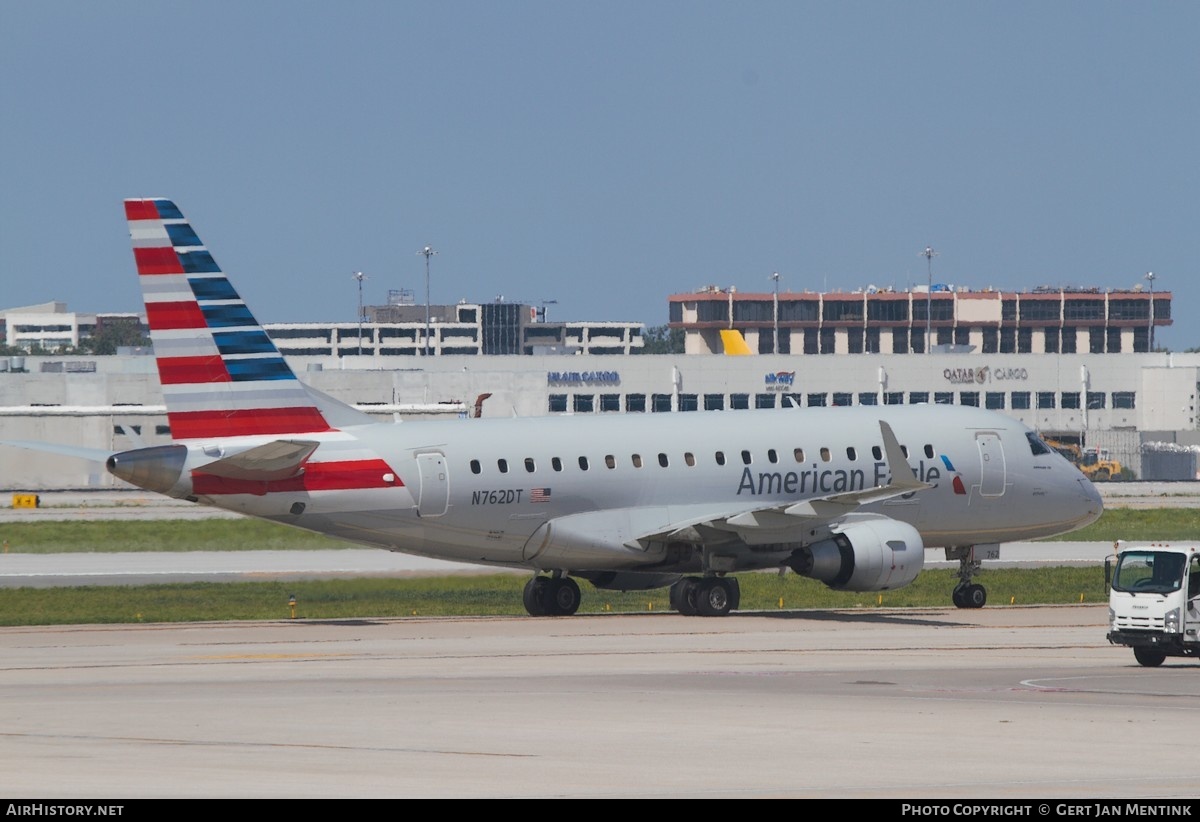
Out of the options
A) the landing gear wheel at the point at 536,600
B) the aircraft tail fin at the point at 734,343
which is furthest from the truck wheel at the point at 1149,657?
the aircraft tail fin at the point at 734,343

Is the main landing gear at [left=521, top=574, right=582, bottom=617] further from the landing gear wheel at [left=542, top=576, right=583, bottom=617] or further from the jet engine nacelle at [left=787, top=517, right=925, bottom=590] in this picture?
the jet engine nacelle at [left=787, top=517, right=925, bottom=590]

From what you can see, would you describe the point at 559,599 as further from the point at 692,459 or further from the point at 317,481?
the point at 317,481

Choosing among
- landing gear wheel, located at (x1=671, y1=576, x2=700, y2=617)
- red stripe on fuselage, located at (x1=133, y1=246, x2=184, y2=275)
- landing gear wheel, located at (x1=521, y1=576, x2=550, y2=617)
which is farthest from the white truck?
red stripe on fuselage, located at (x1=133, y1=246, x2=184, y2=275)

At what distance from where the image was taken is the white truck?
32.2 meters

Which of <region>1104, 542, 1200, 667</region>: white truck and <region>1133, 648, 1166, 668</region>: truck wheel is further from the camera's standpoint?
<region>1133, 648, 1166, 668</region>: truck wheel

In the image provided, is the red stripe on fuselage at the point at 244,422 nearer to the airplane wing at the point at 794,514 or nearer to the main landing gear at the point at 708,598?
the airplane wing at the point at 794,514

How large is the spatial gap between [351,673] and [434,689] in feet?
9.89

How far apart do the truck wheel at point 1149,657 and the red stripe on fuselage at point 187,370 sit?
18.6 metres

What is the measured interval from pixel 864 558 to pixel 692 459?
4569 millimetres

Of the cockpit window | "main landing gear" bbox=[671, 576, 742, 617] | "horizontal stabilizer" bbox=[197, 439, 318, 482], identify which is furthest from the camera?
the cockpit window

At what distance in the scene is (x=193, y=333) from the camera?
130 feet

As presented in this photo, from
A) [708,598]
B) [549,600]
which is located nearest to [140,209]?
[549,600]

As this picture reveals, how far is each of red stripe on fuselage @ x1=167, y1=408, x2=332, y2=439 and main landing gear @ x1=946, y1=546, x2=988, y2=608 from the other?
15801mm

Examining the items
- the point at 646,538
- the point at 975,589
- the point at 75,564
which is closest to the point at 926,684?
the point at 646,538
